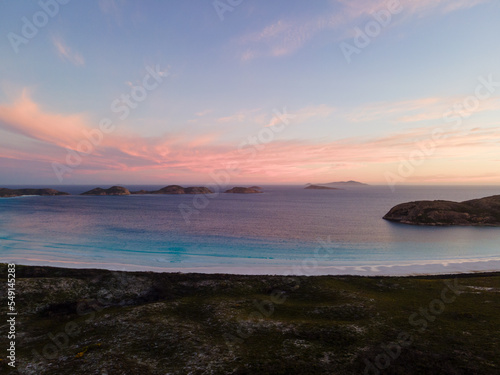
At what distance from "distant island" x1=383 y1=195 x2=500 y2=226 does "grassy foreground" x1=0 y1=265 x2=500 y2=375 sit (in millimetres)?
85476

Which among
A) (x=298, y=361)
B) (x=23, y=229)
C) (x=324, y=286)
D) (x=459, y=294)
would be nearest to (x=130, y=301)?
(x=298, y=361)

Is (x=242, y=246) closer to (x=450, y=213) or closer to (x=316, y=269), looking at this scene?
(x=316, y=269)

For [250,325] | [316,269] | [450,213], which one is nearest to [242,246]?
[316,269]

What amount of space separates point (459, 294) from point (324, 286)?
19.5 meters

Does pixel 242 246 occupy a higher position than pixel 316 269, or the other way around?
pixel 242 246

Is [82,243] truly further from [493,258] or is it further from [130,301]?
[493,258]

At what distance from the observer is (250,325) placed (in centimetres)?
2856

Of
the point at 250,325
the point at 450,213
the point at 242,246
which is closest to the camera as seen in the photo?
the point at 250,325

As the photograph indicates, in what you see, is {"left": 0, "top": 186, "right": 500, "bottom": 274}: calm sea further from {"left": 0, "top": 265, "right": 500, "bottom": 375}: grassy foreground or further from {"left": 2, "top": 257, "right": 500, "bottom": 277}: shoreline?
{"left": 0, "top": 265, "right": 500, "bottom": 375}: grassy foreground

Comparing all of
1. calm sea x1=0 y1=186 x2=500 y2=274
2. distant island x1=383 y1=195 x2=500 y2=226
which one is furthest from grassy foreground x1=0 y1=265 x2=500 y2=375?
distant island x1=383 y1=195 x2=500 y2=226

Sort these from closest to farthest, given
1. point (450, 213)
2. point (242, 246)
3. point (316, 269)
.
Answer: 1. point (316, 269)
2. point (242, 246)
3. point (450, 213)

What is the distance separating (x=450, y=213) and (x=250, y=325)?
133278mm

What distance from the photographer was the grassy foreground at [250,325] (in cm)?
2105

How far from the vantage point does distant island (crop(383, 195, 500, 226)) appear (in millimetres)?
116250
